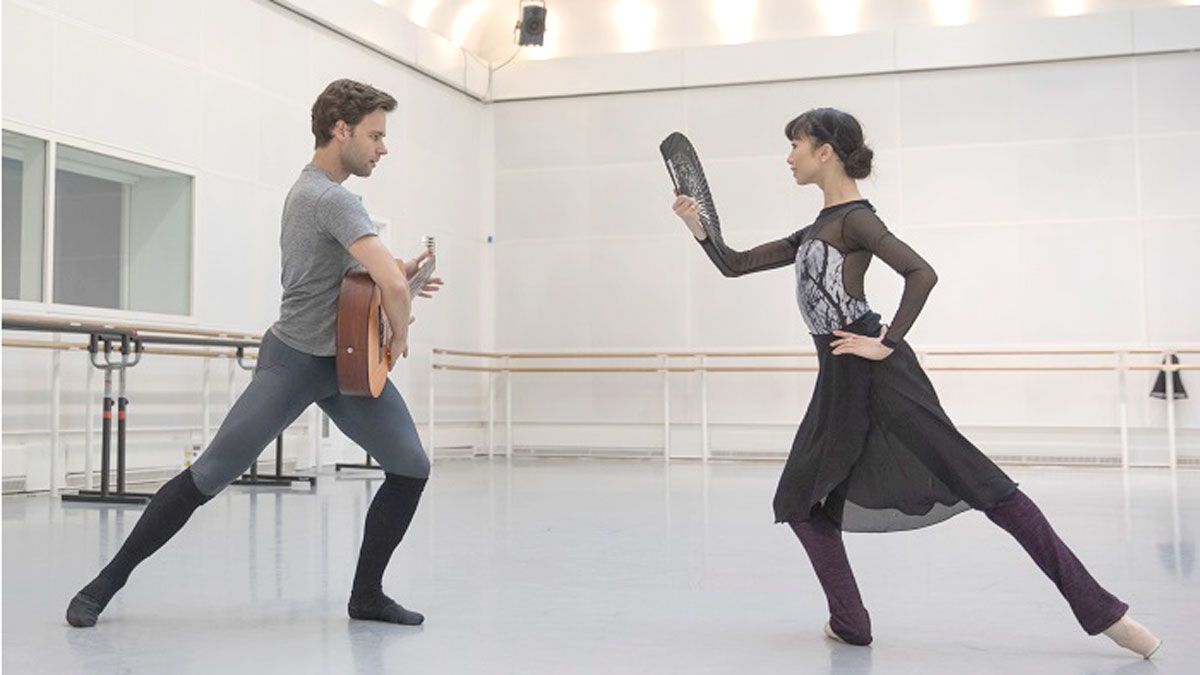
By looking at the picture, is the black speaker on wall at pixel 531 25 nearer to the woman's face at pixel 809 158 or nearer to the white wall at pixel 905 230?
the white wall at pixel 905 230

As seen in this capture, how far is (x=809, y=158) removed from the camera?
3031 millimetres

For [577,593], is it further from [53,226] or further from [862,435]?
[53,226]

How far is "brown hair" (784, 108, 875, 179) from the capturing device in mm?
2998

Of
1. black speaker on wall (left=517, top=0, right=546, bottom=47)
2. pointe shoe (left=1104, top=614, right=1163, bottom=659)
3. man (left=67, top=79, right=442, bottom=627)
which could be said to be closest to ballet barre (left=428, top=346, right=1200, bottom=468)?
black speaker on wall (left=517, top=0, right=546, bottom=47)

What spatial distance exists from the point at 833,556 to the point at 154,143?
7142 millimetres

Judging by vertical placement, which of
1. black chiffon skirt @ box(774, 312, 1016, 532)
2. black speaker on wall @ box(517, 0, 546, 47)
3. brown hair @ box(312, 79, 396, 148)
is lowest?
black chiffon skirt @ box(774, 312, 1016, 532)

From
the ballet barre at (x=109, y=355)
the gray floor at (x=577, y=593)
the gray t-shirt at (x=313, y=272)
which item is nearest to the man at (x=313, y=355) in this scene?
the gray t-shirt at (x=313, y=272)

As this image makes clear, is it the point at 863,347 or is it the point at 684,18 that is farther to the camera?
Answer: the point at 684,18

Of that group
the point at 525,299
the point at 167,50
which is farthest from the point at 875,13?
the point at 167,50

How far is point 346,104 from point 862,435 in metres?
1.54

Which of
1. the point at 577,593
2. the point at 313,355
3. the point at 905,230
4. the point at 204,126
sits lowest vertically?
the point at 577,593

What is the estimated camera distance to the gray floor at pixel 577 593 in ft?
8.83

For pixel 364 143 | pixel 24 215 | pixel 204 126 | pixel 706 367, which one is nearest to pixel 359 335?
pixel 364 143

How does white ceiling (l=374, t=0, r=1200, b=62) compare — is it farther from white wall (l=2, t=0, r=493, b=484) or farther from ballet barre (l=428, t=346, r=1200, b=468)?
ballet barre (l=428, t=346, r=1200, b=468)
